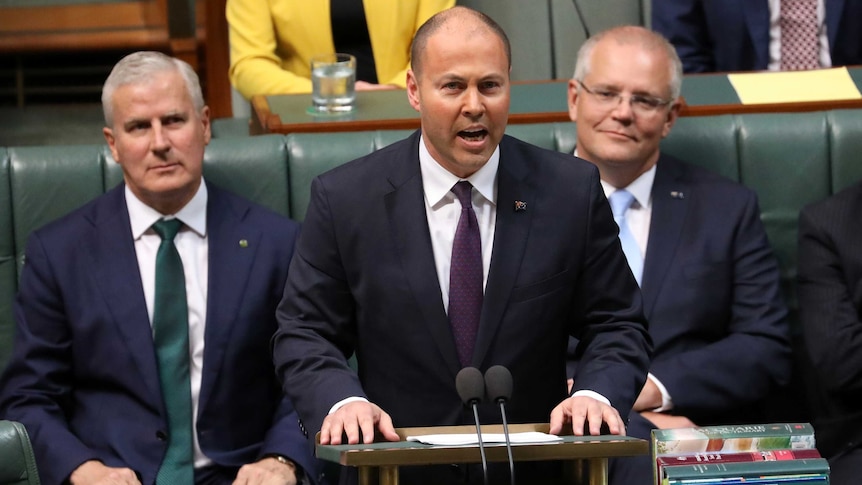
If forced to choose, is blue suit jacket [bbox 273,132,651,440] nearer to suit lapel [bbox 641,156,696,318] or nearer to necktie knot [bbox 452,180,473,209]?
necktie knot [bbox 452,180,473,209]

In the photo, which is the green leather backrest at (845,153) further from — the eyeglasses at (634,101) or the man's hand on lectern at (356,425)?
the man's hand on lectern at (356,425)

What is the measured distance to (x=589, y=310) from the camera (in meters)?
2.41

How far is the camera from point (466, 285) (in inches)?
92.7

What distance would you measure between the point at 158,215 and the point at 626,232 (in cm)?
102

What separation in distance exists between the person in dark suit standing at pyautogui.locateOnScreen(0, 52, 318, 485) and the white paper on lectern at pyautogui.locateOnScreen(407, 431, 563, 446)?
2.74ft

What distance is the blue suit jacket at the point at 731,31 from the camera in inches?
161

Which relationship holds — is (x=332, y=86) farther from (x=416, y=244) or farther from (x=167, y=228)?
(x=416, y=244)

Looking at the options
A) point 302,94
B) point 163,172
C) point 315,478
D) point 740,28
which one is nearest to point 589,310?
point 315,478

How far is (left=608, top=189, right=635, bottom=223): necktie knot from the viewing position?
314 cm

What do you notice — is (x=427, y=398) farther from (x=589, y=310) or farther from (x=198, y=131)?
(x=198, y=131)

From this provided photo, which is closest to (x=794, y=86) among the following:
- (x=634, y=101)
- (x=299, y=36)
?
(x=634, y=101)

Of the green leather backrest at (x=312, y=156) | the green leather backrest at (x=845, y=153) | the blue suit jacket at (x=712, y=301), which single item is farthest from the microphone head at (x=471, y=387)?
the green leather backrest at (x=845, y=153)

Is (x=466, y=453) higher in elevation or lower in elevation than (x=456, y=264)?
lower

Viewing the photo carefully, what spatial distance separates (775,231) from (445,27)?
134 centimetres
